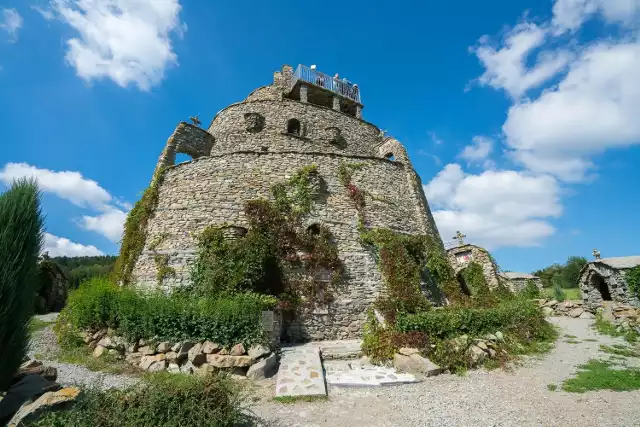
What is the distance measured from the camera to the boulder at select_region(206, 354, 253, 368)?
707 centimetres

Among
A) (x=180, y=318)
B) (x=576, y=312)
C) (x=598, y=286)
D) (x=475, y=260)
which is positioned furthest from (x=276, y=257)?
(x=598, y=286)

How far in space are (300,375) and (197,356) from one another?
271 centimetres

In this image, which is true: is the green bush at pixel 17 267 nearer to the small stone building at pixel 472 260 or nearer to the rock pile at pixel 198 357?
the rock pile at pixel 198 357

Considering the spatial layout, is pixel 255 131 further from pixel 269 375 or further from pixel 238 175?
pixel 269 375

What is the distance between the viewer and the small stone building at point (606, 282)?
45.5 feet

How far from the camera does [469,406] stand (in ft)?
17.4

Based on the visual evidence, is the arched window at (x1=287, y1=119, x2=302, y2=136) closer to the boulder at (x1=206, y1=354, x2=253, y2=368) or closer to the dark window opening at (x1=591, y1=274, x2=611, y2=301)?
the boulder at (x1=206, y1=354, x2=253, y2=368)

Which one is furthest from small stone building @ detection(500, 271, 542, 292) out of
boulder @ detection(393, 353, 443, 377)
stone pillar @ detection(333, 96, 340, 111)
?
stone pillar @ detection(333, 96, 340, 111)

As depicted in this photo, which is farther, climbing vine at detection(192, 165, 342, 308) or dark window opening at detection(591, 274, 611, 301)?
dark window opening at detection(591, 274, 611, 301)

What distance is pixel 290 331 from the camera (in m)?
10.5

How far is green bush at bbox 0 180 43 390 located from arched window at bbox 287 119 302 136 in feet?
56.5

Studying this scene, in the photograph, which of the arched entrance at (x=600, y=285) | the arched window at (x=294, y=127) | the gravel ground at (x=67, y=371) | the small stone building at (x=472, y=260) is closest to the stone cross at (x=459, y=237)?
the small stone building at (x=472, y=260)

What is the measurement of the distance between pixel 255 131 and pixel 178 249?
10799 millimetres

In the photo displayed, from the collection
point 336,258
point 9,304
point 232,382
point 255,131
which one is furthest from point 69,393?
point 255,131
